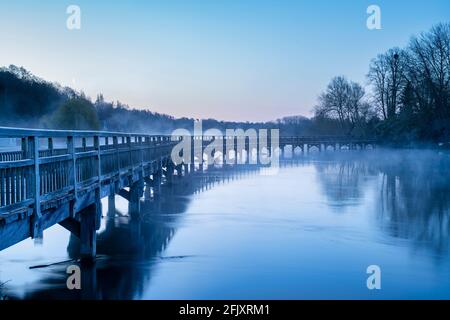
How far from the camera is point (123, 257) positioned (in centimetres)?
1306

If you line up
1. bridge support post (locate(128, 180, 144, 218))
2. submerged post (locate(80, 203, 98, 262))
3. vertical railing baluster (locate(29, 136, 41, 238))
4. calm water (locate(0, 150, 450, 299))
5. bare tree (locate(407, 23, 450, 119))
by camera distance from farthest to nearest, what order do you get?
Result: bare tree (locate(407, 23, 450, 119)) → bridge support post (locate(128, 180, 144, 218)) → submerged post (locate(80, 203, 98, 262)) → calm water (locate(0, 150, 450, 299)) → vertical railing baluster (locate(29, 136, 41, 238))

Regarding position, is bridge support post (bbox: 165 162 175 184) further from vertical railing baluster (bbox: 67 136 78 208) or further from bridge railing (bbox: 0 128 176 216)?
vertical railing baluster (bbox: 67 136 78 208)

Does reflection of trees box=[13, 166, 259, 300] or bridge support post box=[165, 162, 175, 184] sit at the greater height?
bridge support post box=[165, 162, 175, 184]

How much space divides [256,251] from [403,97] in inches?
2310

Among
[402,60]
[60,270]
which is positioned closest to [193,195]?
[60,270]

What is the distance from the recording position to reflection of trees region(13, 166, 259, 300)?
10188 millimetres

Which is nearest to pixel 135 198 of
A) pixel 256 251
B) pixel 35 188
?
pixel 256 251

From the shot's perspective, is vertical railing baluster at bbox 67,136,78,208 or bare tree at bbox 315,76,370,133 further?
bare tree at bbox 315,76,370,133

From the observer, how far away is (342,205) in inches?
886

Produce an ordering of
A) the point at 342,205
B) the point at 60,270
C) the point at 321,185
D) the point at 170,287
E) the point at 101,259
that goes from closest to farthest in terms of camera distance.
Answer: the point at 170,287, the point at 60,270, the point at 101,259, the point at 342,205, the point at 321,185

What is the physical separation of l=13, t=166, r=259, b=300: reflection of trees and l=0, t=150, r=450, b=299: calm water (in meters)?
0.03

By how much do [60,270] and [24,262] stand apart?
1187 mm

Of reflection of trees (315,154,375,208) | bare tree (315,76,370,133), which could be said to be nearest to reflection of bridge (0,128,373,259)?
reflection of trees (315,154,375,208)
